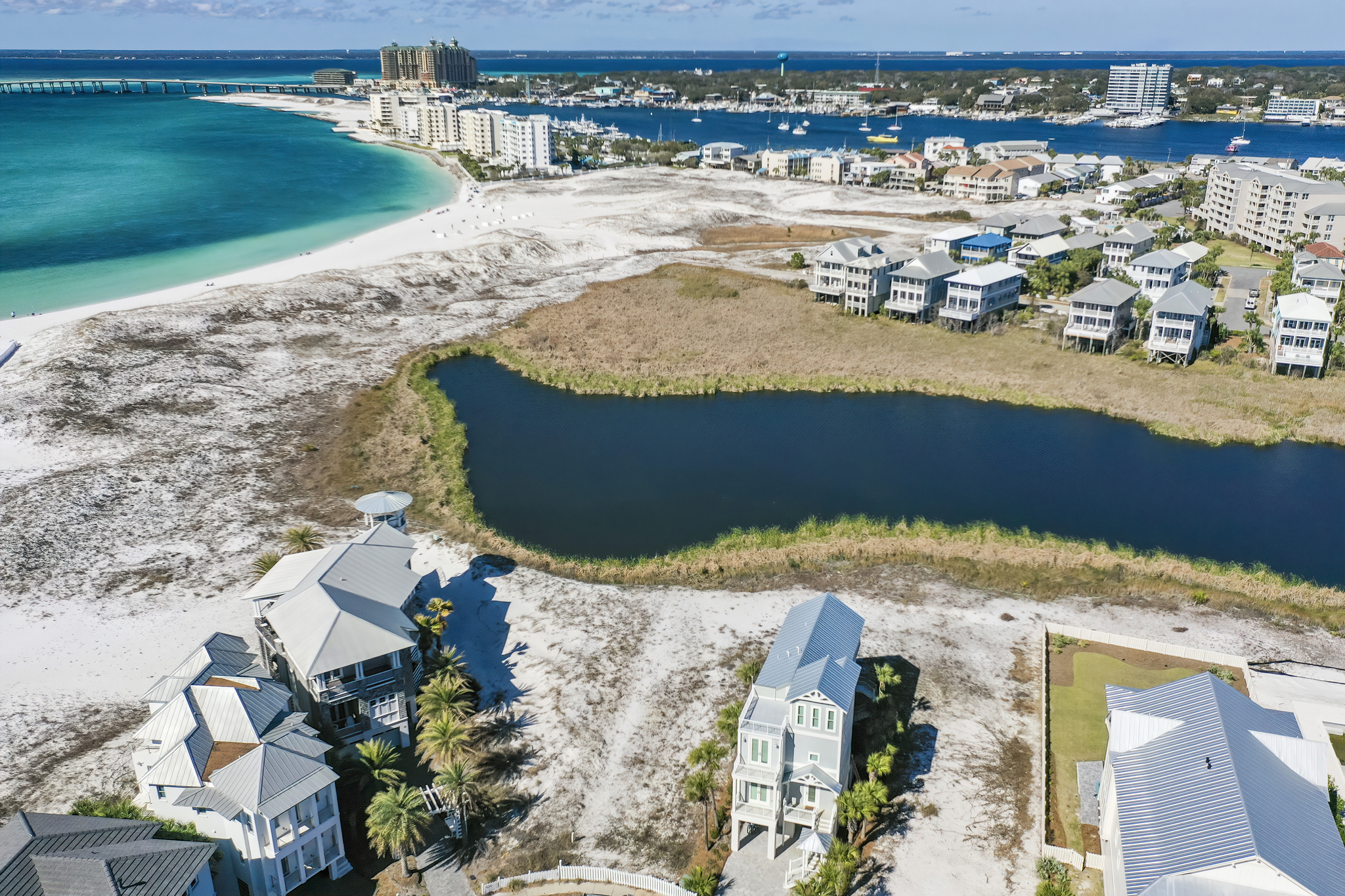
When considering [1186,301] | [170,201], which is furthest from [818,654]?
[170,201]

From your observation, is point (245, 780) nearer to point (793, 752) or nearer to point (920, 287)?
point (793, 752)

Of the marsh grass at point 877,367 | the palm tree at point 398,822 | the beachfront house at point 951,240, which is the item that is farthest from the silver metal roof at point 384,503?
the beachfront house at point 951,240

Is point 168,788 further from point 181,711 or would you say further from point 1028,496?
point 1028,496

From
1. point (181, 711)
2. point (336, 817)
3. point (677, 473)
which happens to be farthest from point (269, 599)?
point (677, 473)

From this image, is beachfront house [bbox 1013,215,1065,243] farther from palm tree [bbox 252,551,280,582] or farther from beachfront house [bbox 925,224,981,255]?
palm tree [bbox 252,551,280,582]

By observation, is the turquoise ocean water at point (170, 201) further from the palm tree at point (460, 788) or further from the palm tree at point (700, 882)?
the palm tree at point (700, 882)
